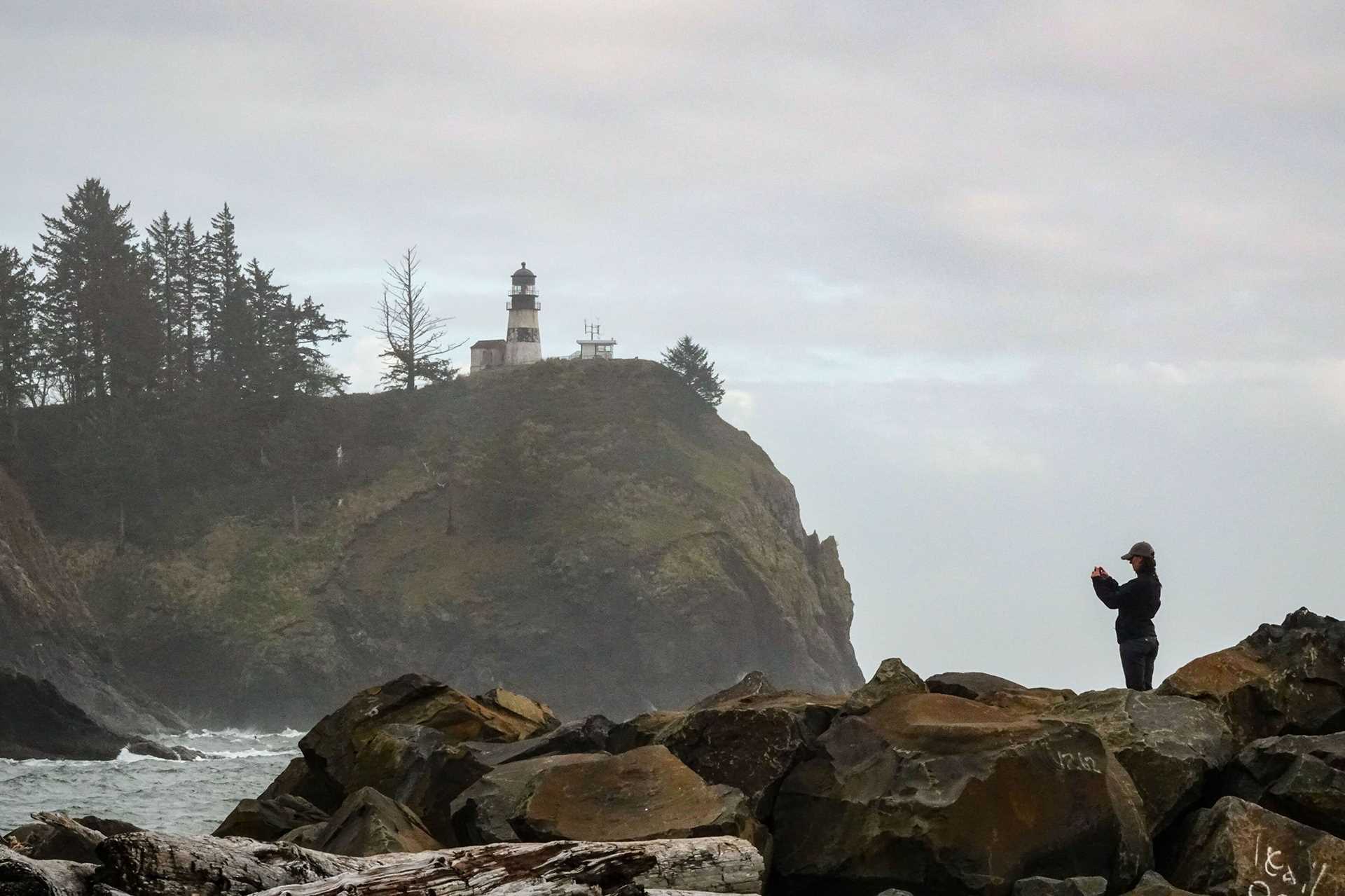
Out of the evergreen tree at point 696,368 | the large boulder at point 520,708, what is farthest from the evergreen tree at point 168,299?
the large boulder at point 520,708

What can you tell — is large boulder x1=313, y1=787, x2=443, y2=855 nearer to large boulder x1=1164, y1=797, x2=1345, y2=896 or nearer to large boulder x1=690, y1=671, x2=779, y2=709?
large boulder x1=690, y1=671, x2=779, y2=709

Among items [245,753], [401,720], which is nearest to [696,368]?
[245,753]

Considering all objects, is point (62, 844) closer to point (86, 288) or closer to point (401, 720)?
point (401, 720)

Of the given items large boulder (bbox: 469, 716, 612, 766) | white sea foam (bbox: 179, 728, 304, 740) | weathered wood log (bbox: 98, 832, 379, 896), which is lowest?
white sea foam (bbox: 179, 728, 304, 740)

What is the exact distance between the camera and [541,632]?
81.6m

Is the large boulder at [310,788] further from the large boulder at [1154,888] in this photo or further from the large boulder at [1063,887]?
the large boulder at [1154,888]

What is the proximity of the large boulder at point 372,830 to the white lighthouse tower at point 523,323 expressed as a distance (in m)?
102

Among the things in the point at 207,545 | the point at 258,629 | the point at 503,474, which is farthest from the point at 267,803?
the point at 503,474

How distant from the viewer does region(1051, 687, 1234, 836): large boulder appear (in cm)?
1246

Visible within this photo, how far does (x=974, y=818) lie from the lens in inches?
448

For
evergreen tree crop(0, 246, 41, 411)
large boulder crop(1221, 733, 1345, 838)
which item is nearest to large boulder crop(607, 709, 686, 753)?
large boulder crop(1221, 733, 1345, 838)

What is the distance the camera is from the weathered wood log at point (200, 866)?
8.35m

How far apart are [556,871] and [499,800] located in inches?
151

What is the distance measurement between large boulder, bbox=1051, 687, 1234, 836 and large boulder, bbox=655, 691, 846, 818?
96.0 inches
